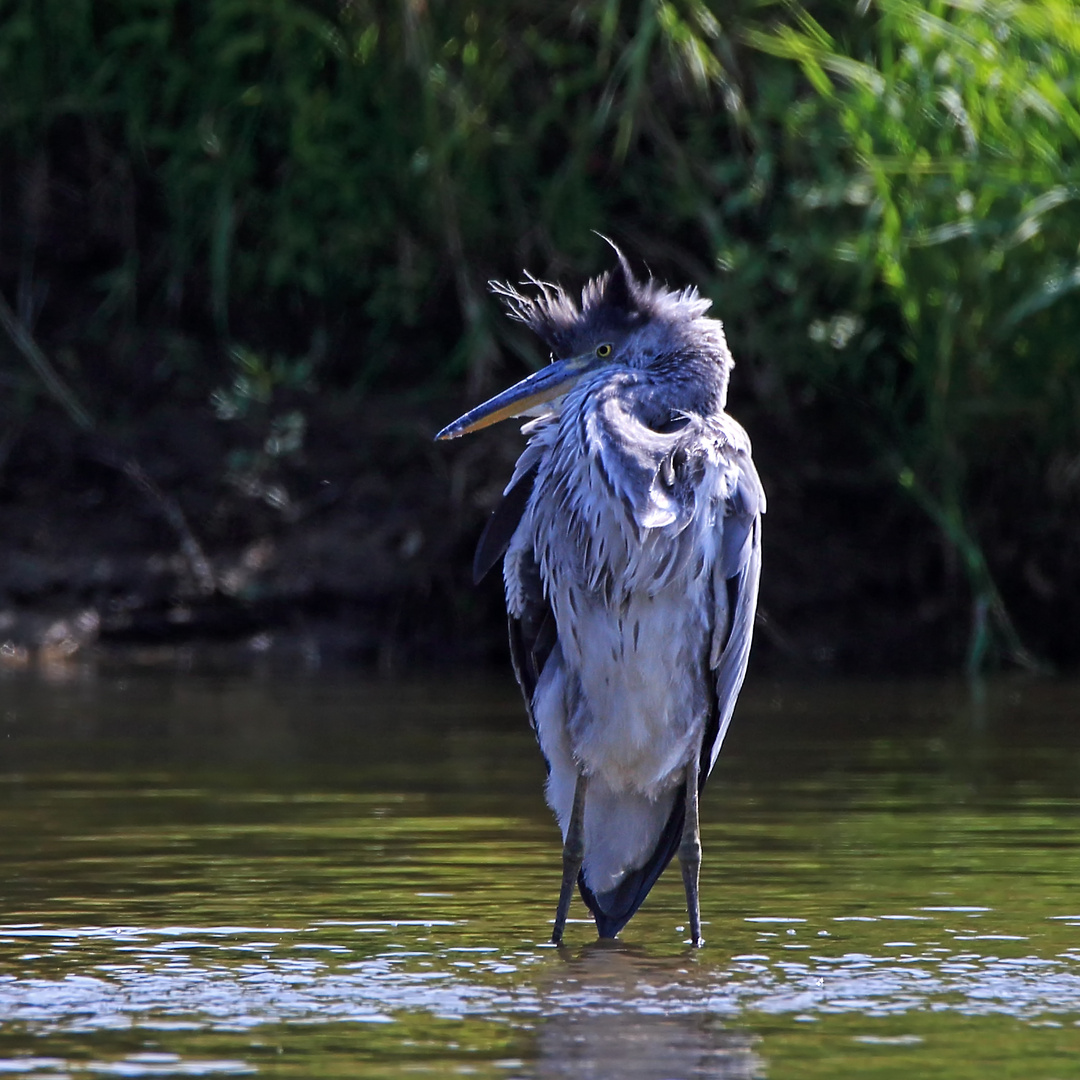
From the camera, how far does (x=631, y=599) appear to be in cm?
498

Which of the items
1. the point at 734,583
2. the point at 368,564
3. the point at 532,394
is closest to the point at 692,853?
the point at 734,583

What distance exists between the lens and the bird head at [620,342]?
210 inches

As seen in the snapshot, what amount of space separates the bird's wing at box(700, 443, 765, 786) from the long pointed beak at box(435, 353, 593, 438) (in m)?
0.55

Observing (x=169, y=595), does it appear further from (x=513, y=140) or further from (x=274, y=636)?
(x=513, y=140)

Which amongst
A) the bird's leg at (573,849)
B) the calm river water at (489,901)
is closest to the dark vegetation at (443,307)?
the calm river water at (489,901)

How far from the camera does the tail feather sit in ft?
16.3

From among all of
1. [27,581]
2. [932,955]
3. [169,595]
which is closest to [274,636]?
[169,595]

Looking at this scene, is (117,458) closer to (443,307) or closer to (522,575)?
(443,307)

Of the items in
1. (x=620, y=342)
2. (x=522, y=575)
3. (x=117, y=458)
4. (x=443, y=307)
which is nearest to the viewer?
(x=522, y=575)

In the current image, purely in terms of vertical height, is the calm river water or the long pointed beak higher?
the long pointed beak

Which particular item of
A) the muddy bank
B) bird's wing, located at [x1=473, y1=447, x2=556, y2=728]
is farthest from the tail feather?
the muddy bank

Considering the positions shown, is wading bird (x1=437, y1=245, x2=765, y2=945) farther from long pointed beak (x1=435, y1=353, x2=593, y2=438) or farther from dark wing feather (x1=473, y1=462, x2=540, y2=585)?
long pointed beak (x1=435, y1=353, x2=593, y2=438)

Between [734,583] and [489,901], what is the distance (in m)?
0.92

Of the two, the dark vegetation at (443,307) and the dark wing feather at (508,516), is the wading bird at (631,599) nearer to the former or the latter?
the dark wing feather at (508,516)
